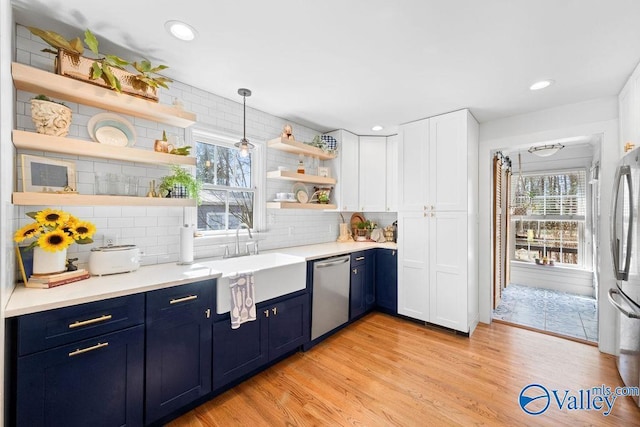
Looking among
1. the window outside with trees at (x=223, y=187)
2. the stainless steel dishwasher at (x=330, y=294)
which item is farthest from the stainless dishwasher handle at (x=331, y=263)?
the window outside with trees at (x=223, y=187)

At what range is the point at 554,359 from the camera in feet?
8.41

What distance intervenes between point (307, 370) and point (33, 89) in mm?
2759

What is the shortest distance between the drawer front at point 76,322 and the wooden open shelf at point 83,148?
3.12 ft

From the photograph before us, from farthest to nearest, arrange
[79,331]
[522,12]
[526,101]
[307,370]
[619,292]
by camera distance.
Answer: [526,101], [307,370], [619,292], [522,12], [79,331]

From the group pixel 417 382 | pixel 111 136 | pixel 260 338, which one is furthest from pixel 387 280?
pixel 111 136

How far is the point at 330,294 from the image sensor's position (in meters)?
2.93

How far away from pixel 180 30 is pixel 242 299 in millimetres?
1826

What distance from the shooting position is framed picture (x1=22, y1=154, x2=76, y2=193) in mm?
1629

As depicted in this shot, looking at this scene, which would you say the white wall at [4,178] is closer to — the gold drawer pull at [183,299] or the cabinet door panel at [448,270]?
the gold drawer pull at [183,299]

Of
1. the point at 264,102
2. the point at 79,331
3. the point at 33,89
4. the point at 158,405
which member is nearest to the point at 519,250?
the point at 264,102

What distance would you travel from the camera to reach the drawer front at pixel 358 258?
327 centimetres

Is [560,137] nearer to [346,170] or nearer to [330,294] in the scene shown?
[346,170]

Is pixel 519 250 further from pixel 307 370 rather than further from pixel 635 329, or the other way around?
pixel 307 370

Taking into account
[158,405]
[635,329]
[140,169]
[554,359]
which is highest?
[140,169]
